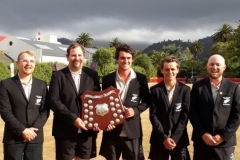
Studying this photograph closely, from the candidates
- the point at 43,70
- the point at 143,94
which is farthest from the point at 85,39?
the point at 143,94

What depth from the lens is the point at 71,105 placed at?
4715mm

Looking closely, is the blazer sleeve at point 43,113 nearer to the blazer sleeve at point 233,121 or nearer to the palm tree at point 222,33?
the blazer sleeve at point 233,121

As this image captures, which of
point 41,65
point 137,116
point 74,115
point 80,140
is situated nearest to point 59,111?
point 74,115

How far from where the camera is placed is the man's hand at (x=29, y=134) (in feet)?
14.6

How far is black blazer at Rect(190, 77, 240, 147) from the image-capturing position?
14.9 ft

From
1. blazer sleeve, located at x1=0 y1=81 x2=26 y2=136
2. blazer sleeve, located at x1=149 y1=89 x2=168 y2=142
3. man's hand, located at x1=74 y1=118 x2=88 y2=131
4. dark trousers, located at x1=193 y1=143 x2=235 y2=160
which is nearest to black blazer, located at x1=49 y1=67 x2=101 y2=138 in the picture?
man's hand, located at x1=74 y1=118 x2=88 y2=131

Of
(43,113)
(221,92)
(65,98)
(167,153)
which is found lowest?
(167,153)

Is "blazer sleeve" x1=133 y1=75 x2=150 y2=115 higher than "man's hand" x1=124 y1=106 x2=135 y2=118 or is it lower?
higher

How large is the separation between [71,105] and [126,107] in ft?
2.58

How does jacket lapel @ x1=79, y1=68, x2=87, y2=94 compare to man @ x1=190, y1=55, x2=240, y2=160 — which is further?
jacket lapel @ x1=79, y1=68, x2=87, y2=94

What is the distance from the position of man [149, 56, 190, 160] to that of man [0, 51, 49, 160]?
163 cm

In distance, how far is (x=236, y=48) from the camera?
47.0 m

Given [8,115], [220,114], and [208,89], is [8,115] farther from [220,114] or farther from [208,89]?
[220,114]

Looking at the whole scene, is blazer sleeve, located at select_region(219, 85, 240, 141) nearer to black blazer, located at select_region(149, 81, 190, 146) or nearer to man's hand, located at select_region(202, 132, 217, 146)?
man's hand, located at select_region(202, 132, 217, 146)
